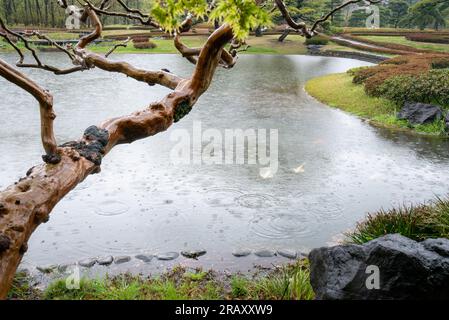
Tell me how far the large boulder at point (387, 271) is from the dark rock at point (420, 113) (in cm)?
1170

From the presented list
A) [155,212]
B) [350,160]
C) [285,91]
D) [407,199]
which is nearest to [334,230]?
[407,199]

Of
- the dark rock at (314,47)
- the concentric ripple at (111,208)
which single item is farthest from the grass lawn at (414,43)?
the concentric ripple at (111,208)

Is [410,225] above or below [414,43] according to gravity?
below

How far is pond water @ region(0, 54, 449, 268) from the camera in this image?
7504 mm

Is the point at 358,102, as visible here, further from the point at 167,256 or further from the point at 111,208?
the point at 167,256

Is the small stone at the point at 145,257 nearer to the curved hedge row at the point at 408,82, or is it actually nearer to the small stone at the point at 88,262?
the small stone at the point at 88,262

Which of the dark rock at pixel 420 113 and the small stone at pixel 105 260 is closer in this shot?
the small stone at pixel 105 260

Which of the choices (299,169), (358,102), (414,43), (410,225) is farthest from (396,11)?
(410,225)

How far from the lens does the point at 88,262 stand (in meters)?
6.61

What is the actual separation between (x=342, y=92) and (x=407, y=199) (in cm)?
1221

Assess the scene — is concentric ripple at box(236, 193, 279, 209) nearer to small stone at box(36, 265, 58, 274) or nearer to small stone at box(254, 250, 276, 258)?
small stone at box(254, 250, 276, 258)

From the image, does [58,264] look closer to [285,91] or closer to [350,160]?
[350,160]

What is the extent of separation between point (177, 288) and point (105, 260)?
1.46 metres

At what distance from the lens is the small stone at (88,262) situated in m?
6.55
